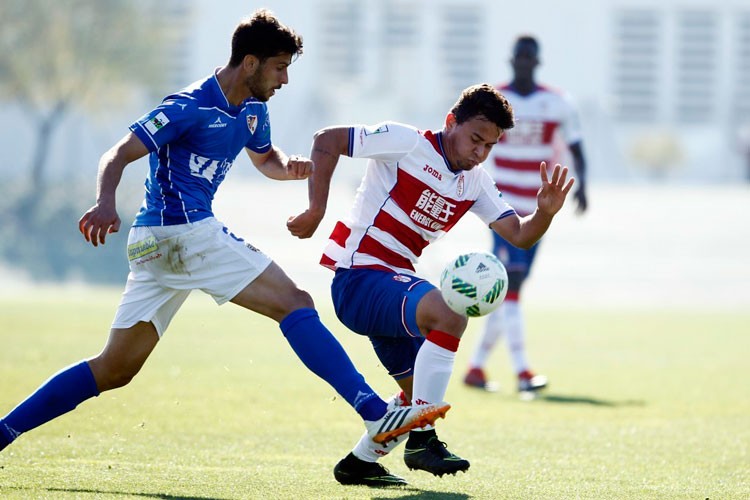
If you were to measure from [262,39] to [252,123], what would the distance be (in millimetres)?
463

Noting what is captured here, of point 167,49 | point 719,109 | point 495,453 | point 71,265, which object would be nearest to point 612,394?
point 495,453

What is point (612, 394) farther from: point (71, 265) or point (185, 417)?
point (71, 265)

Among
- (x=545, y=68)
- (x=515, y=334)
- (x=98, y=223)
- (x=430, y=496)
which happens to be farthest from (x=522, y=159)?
(x=545, y=68)

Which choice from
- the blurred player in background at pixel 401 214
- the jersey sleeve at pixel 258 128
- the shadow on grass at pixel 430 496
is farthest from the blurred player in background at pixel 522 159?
the shadow on grass at pixel 430 496

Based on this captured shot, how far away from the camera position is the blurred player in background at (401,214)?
5.64m

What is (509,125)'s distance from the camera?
5777mm

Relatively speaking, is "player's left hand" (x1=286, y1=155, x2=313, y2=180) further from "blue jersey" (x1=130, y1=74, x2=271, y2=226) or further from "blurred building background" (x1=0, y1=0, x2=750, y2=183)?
"blurred building background" (x1=0, y1=0, x2=750, y2=183)

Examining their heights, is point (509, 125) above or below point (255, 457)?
above

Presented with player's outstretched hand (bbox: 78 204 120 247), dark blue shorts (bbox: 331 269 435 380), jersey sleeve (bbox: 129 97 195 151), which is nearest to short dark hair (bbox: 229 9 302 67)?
jersey sleeve (bbox: 129 97 195 151)

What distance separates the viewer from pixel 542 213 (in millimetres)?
5867

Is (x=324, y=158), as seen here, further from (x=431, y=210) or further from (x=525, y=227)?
(x=525, y=227)

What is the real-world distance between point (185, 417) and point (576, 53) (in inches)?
2819

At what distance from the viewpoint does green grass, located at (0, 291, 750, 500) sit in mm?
5461

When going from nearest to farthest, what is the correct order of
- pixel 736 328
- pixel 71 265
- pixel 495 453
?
pixel 495 453
pixel 736 328
pixel 71 265
